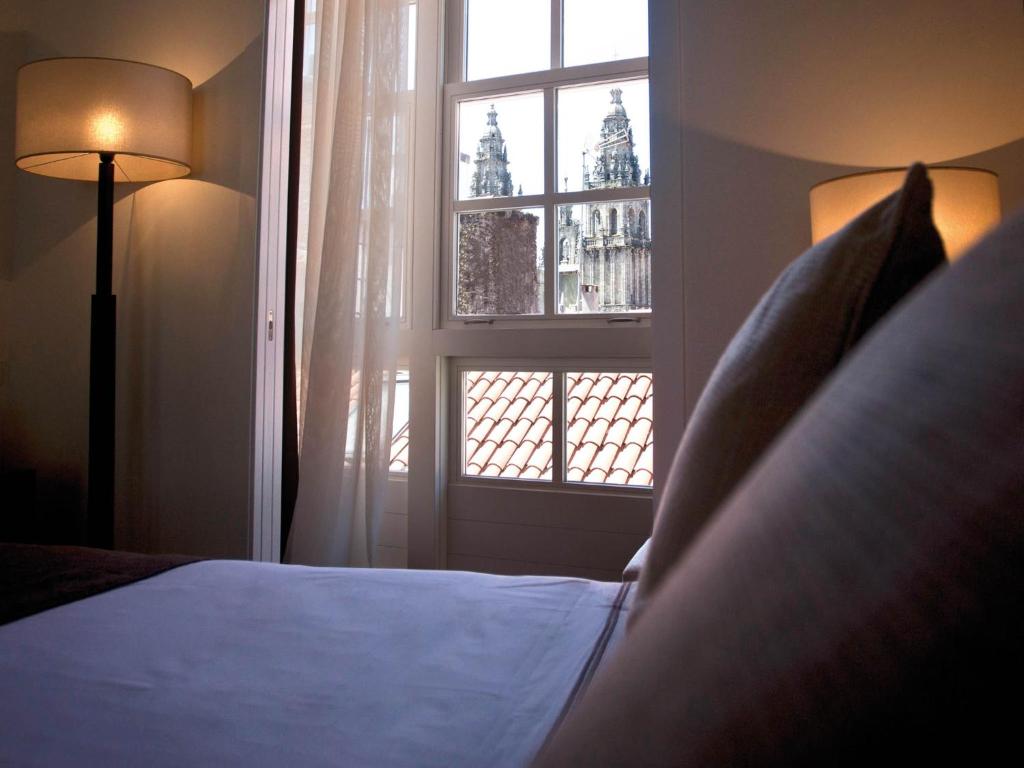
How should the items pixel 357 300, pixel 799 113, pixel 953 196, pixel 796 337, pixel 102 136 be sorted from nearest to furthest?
1. pixel 796 337
2. pixel 953 196
3. pixel 799 113
4. pixel 102 136
5. pixel 357 300

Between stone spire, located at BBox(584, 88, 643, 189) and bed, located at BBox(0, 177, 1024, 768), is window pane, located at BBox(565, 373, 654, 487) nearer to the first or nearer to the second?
stone spire, located at BBox(584, 88, 643, 189)

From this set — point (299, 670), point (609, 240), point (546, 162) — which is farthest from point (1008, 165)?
point (299, 670)

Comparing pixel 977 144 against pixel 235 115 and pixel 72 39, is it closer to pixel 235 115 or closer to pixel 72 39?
pixel 235 115

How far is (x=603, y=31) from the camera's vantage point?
2840 mm

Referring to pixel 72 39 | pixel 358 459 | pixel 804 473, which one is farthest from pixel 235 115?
pixel 804 473

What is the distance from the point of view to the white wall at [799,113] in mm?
1949

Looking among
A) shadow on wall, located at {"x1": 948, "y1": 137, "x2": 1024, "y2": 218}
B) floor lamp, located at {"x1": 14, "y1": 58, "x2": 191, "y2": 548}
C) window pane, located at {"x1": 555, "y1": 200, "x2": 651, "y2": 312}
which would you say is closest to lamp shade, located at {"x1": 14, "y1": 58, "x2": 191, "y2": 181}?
floor lamp, located at {"x1": 14, "y1": 58, "x2": 191, "y2": 548}

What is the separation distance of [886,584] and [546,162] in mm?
2875

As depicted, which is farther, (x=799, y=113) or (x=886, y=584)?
(x=799, y=113)

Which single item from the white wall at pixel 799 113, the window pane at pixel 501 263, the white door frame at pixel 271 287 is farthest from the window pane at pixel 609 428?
the white door frame at pixel 271 287

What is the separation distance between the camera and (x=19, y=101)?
2590mm

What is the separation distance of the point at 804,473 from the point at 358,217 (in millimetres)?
2681

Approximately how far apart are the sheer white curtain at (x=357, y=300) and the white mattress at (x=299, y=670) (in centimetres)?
140

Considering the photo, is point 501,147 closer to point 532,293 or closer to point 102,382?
point 532,293
